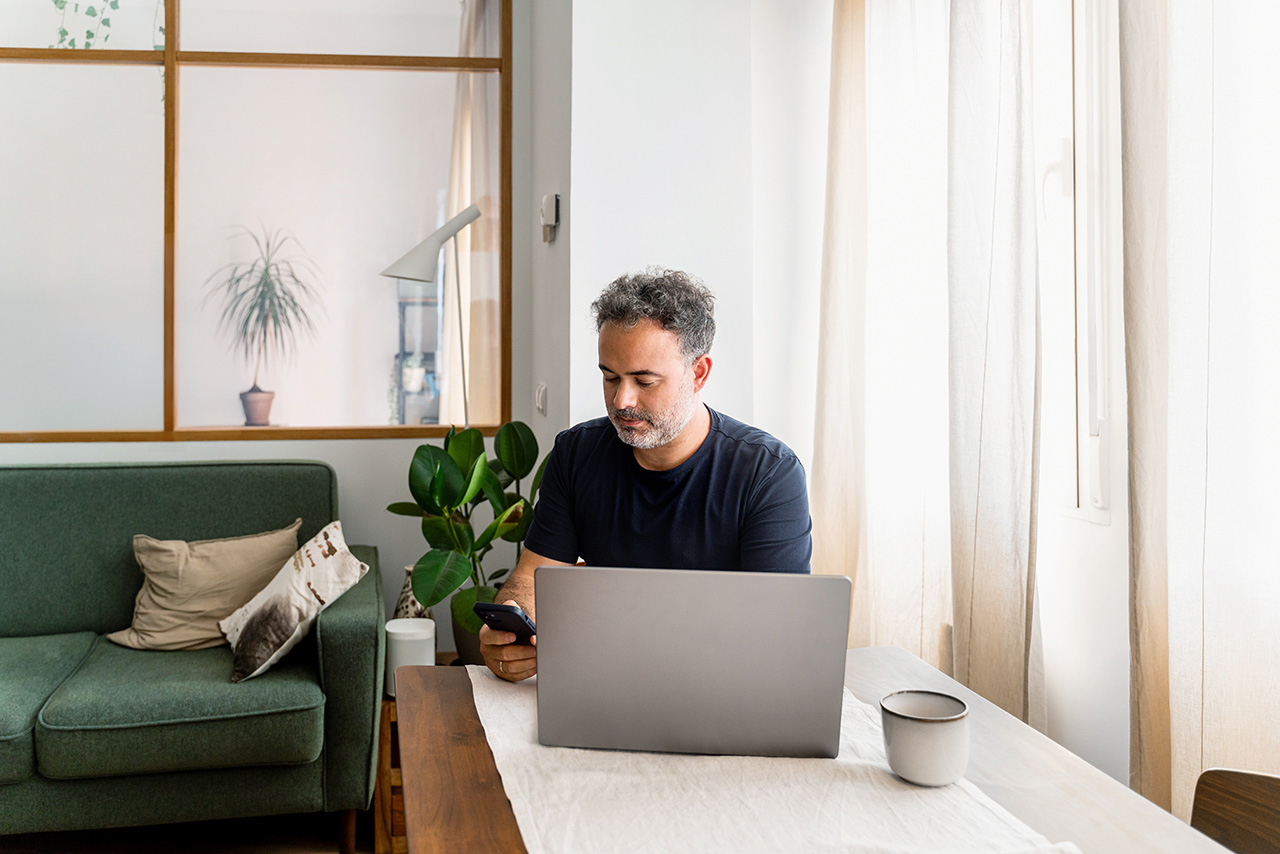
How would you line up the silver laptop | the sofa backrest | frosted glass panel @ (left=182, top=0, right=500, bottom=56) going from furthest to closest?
frosted glass panel @ (left=182, top=0, right=500, bottom=56), the sofa backrest, the silver laptop

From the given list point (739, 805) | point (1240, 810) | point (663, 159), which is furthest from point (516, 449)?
point (1240, 810)

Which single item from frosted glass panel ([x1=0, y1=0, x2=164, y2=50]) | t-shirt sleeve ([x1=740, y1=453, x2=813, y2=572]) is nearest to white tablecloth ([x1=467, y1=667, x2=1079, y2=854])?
t-shirt sleeve ([x1=740, y1=453, x2=813, y2=572])

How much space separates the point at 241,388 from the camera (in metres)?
3.10

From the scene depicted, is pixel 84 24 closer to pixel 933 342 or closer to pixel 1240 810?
pixel 933 342

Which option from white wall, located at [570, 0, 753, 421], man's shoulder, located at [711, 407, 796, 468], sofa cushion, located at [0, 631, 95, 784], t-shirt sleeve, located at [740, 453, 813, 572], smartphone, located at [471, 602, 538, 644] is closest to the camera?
smartphone, located at [471, 602, 538, 644]

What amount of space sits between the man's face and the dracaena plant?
972 mm

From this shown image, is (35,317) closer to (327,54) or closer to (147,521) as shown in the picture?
(147,521)

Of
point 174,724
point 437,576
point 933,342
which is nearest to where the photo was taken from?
point 933,342

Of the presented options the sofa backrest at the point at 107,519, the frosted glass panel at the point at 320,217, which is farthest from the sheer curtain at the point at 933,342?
the sofa backrest at the point at 107,519

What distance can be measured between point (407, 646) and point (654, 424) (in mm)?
1325

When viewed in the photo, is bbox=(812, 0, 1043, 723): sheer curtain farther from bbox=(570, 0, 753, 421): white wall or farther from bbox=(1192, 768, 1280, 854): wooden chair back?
bbox=(1192, 768, 1280, 854): wooden chair back

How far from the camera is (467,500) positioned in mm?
2496

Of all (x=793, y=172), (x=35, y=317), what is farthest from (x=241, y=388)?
(x=793, y=172)

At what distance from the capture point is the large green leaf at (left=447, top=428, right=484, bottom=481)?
102 inches
